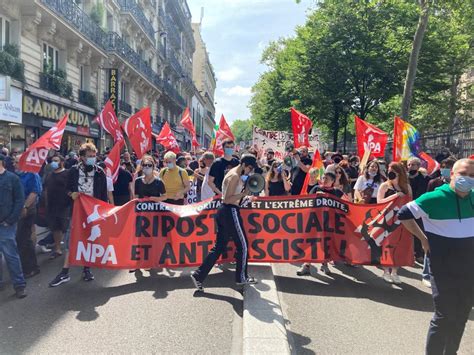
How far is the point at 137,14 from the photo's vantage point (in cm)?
3025

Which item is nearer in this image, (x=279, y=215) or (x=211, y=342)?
(x=211, y=342)

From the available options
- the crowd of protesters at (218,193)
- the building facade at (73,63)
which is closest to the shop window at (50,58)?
the building facade at (73,63)

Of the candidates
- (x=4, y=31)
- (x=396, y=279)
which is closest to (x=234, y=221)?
(x=396, y=279)

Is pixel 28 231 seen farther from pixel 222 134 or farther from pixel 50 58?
pixel 50 58

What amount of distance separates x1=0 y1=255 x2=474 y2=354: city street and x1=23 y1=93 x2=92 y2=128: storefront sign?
11.2m

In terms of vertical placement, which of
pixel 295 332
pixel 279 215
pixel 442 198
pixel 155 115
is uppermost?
pixel 155 115

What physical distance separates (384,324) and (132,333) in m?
2.53

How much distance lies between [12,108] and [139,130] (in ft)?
22.3

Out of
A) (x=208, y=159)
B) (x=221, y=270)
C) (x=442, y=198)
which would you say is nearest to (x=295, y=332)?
(x=442, y=198)

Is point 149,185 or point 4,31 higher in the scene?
point 4,31

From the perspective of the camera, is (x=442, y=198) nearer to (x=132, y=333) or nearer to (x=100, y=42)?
(x=132, y=333)

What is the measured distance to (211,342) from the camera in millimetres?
4102

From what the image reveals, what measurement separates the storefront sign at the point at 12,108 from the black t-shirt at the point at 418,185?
1225cm

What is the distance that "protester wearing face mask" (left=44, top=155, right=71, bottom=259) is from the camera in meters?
7.21
